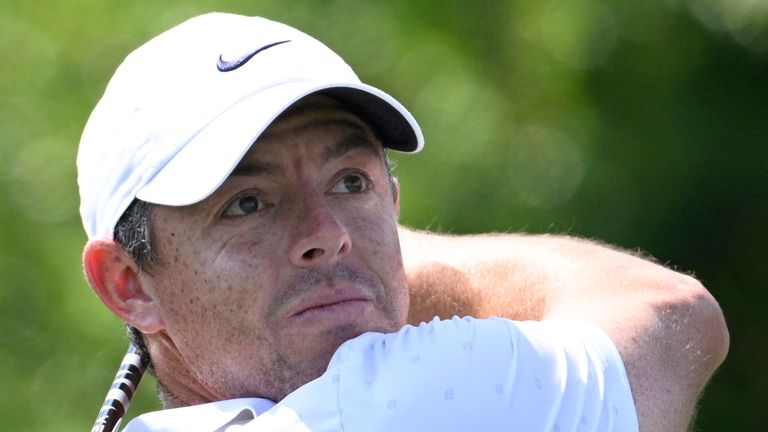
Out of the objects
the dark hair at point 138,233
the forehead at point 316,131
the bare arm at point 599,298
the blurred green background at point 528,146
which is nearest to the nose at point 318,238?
the forehead at point 316,131

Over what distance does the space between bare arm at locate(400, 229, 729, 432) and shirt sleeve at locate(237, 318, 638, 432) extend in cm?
13

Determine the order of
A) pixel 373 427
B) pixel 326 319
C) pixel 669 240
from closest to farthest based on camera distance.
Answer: pixel 373 427 → pixel 326 319 → pixel 669 240

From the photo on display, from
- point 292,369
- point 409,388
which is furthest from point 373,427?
point 292,369

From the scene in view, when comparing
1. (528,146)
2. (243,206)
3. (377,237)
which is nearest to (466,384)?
(377,237)

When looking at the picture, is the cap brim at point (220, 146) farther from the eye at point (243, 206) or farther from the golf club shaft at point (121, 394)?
the golf club shaft at point (121, 394)

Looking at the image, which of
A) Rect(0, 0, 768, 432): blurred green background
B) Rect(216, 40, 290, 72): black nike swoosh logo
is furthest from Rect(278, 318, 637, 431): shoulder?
Rect(0, 0, 768, 432): blurred green background

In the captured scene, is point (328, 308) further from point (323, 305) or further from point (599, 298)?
point (599, 298)

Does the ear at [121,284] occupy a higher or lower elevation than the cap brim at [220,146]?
lower

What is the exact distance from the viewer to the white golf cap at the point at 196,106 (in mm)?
2496

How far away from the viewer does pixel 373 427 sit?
90.2 inches

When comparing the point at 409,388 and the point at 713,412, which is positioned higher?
the point at 409,388

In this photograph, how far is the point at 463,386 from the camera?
7.64 ft

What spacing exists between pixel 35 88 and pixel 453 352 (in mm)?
3337

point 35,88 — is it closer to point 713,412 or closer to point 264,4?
point 264,4
